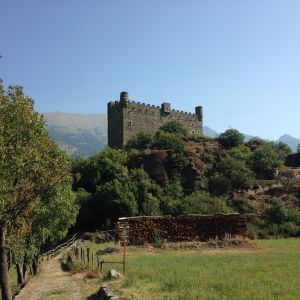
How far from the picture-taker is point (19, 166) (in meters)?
20.4

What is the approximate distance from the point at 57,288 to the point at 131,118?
243 feet

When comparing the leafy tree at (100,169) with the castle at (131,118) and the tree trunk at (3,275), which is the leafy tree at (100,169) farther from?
the tree trunk at (3,275)

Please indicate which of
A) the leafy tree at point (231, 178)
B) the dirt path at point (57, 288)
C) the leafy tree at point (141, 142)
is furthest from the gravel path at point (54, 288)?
the leafy tree at point (141, 142)

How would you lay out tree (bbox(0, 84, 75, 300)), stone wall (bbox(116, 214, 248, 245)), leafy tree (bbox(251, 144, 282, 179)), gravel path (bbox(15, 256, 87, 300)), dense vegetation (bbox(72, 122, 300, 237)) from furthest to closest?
leafy tree (bbox(251, 144, 282, 179)) → dense vegetation (bbox(72, 122, 300, 237)) → stone wall (bbox(116, 214, 248, 245)) → tree (bbox(0, 84, 75, 300)) → gravel path (bbox(15, 256, 87, 300))

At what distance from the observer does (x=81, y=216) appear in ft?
216

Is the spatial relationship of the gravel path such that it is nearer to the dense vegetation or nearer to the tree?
the tree

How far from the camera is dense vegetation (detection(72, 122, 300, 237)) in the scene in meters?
63.3

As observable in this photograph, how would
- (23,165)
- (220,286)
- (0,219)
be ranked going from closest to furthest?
(220,286) → (23,165) → (0,219)

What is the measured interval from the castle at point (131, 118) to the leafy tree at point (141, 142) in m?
6.51

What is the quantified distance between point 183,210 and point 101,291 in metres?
47.1

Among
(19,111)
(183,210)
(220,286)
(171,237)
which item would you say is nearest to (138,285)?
(220,286)

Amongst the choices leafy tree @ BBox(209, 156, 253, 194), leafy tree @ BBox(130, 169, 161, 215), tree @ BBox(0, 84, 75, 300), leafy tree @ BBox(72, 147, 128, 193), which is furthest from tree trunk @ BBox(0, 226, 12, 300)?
leafy tree @ BBox(209, 156, 253, 194)

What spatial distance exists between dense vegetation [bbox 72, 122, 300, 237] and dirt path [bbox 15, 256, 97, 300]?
1345 inches

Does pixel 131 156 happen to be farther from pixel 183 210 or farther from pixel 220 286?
pixel 220 286
